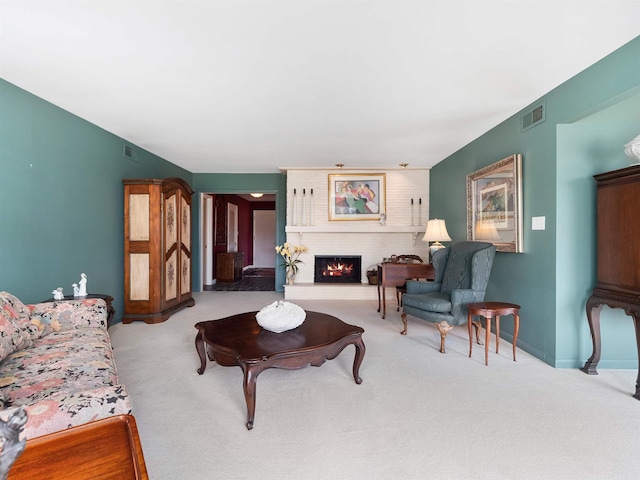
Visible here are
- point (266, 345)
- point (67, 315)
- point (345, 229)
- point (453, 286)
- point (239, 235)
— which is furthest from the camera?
point (239, 235)

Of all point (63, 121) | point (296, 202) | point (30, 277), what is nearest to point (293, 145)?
point (296, 202)

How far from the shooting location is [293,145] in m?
4.50

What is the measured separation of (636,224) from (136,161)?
18.3ft

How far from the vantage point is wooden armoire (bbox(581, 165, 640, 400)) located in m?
2.32

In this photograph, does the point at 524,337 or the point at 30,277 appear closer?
the point at 30,277

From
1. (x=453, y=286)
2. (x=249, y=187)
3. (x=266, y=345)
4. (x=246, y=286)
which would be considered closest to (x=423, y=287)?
(x=453, y=286)

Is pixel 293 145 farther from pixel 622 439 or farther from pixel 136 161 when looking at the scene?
pixel 622 439

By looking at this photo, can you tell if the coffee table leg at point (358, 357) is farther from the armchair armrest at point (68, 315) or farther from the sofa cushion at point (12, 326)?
the sofa cushion at point (12, 326)

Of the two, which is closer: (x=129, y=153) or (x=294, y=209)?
(x=129, y=153)

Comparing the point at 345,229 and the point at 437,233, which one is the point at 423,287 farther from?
the point at 345,229

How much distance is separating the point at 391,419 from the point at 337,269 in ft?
14.1

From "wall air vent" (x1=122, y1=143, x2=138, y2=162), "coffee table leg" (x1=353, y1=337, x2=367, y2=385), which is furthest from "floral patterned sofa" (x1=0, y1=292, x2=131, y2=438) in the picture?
"wall air vent" (x1=122, y1=143, x2=138, y2=162)

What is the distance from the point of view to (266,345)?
219 cm

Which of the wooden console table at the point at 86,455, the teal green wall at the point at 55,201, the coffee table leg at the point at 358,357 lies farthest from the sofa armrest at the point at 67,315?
the coffee table leg at the point at 358,357
